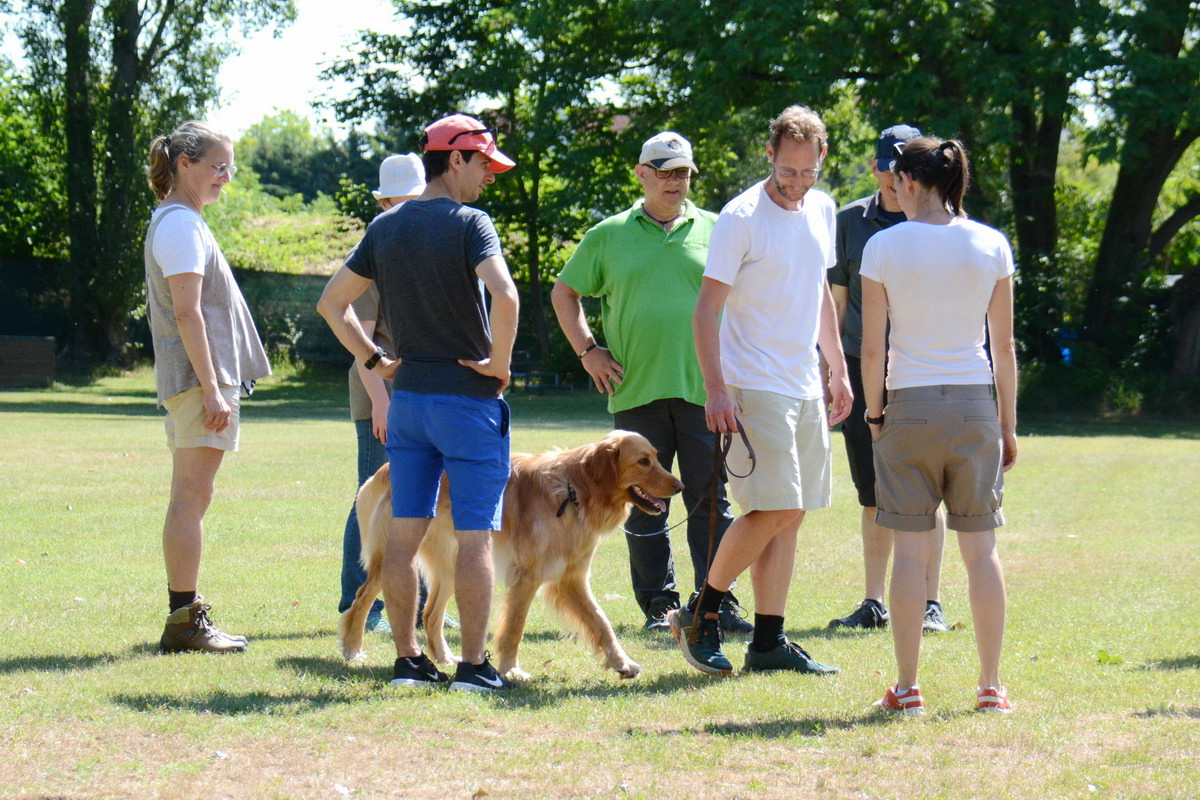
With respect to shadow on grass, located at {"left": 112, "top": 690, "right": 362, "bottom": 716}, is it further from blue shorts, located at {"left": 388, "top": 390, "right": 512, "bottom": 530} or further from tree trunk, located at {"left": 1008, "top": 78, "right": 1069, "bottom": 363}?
tree trunk, located at {"left": 1008, "top": 78, "right": 1069, "bottom": 363}

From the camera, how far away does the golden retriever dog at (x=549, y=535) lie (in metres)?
5.33

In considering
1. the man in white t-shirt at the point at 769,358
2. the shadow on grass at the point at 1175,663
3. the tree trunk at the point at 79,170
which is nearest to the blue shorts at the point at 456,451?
the man in white t-shirt at the point at 769,358

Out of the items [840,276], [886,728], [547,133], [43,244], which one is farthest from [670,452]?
[43,244]

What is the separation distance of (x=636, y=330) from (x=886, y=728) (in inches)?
99.6

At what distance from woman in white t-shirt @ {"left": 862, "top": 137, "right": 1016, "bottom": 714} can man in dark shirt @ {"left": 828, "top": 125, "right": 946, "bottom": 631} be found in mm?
1787

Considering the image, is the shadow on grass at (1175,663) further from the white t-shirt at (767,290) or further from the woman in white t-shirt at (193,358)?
the woman in white t-shirt at (193,358)

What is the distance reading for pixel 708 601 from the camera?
5.29m

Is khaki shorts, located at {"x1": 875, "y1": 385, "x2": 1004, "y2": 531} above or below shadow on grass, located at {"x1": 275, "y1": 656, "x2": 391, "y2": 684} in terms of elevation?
above

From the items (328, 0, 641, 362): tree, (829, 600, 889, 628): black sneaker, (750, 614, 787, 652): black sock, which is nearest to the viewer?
(750, 614, 787, 652): black sock

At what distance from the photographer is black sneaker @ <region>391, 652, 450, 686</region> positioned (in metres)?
4.91

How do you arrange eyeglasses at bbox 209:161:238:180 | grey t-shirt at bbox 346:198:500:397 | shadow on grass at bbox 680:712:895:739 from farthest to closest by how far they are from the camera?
eyeglasses at bbox 209:161:238:180 → grey t-shirt at bbox 346:198:500:397 → shadow on grass at bbox 680:712:895:739

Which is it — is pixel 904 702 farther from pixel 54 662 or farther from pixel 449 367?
pixel 54 662

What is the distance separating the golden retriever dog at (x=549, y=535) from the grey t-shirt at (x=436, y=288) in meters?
0.67

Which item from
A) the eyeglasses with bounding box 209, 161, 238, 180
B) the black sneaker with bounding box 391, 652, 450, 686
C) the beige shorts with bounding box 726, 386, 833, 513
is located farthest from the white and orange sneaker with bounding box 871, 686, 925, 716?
the eyeglasses with bounding box 209, 161, 238, 180
